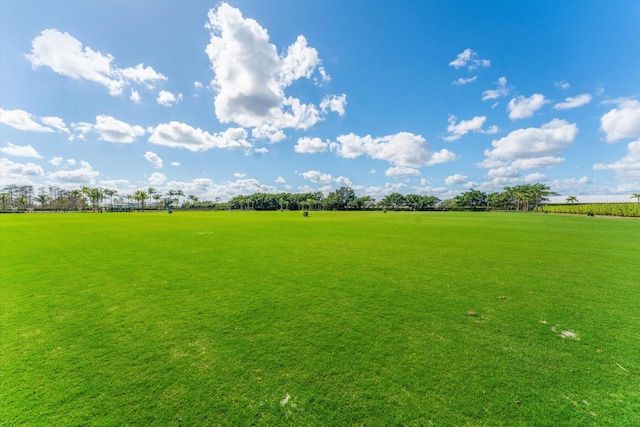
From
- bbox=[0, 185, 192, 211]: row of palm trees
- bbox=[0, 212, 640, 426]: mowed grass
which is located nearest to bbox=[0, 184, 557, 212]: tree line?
bbox=[0, 185, 192, 211]: row of palm trees

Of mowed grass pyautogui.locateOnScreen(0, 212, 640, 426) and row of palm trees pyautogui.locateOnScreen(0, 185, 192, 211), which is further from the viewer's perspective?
row of palm trees pyautogui.locateOnScreen(0, 185, 192, 211)

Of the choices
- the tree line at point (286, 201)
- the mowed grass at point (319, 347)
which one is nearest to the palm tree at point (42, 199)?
the tree line at point (286, 201)

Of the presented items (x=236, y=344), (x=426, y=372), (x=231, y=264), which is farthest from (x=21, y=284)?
(x=426, y=372)

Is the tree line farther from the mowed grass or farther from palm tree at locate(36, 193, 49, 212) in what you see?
the mowed grass

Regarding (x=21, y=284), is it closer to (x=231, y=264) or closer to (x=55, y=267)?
(x=55, y=267)

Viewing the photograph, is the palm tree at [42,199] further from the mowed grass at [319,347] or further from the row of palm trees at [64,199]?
the mowed grass at [319,347]

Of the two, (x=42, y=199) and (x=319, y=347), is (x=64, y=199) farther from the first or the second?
(x=319, y=347)

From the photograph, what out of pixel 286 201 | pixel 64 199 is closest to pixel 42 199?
pixel 64 199

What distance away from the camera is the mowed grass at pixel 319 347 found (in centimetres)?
275

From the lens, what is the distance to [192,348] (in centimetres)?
386

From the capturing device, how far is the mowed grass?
108 inches

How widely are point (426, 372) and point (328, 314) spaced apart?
2078mm

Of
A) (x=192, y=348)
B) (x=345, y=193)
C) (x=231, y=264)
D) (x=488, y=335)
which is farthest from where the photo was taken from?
(x=345, y=193)

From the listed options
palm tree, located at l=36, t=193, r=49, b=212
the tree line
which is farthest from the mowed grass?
palm tree, located at l=36, t=193, r=49, b=212
